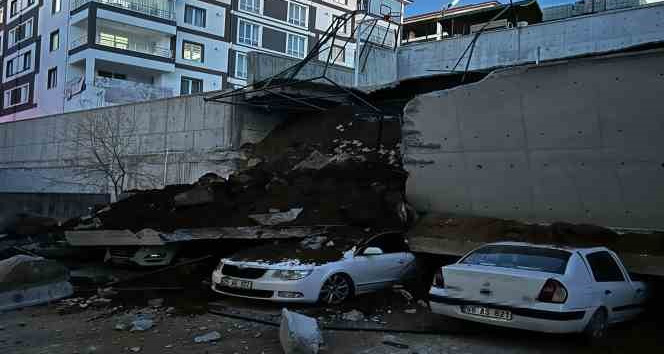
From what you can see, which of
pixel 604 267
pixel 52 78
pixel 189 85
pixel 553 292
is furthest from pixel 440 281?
pixel 52 78

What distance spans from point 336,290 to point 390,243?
1.92 metres

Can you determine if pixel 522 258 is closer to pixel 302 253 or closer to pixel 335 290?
pixel 335 290

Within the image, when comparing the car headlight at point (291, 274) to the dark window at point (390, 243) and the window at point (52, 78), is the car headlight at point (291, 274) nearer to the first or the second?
the dark window at point (390, 243)

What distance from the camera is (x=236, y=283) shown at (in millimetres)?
9227

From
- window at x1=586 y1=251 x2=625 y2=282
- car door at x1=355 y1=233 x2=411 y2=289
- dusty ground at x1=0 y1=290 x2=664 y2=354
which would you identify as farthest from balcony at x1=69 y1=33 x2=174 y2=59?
window at x1=586 y1=251 x2=625 y2=282

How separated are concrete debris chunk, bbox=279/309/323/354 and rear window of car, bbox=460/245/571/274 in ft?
8.11

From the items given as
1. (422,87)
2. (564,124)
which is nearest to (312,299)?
(564,124)

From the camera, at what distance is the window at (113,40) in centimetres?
3922

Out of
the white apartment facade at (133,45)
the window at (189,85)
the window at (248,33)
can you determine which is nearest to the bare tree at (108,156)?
the white apartment facade at (133,45)

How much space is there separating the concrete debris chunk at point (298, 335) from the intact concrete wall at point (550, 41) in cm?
1553

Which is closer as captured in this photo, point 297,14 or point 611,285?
point 611,285

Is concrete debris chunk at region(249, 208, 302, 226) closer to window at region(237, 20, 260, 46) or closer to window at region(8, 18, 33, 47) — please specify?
window at region(237, 20, 260, 46)

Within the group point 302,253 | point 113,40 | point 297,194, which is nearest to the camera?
point 302,253

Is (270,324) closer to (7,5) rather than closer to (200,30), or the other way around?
(200,30)
